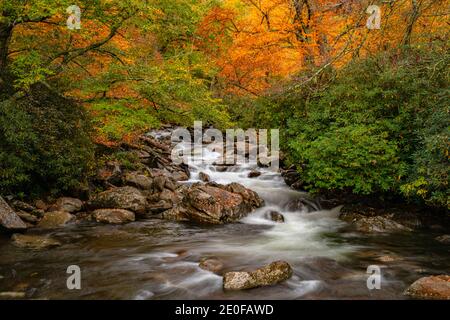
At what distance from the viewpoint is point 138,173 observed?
1340cm

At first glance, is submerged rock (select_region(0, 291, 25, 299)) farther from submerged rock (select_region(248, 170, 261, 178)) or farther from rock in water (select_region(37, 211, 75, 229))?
submerged rock (select_region(248, 170, 261, 178))

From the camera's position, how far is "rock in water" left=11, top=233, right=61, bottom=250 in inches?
313

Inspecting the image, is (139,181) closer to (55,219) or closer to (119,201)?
(119,201)

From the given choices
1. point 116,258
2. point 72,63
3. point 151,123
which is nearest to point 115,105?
point 151,123

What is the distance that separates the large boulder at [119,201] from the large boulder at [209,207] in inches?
30.8

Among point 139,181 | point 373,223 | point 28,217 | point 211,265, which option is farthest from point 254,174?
point 28,217

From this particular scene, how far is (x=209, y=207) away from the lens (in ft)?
35.0

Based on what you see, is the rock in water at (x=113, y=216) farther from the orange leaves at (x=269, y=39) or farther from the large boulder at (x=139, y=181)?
the orange leaves at (x=269, y=39)

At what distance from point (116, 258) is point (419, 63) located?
865 cm

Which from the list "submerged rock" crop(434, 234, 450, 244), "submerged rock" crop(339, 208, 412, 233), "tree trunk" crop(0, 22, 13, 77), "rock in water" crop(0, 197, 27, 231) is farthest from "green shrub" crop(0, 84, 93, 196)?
"submerged rock" crop(434, 234, 450, 244)

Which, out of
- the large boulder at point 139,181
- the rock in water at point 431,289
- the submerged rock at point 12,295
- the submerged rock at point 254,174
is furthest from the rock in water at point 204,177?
the rock in water at point 431,289

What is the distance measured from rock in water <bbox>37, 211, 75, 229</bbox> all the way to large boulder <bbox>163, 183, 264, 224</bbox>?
2584mm

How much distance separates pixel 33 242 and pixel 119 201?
302 cm
